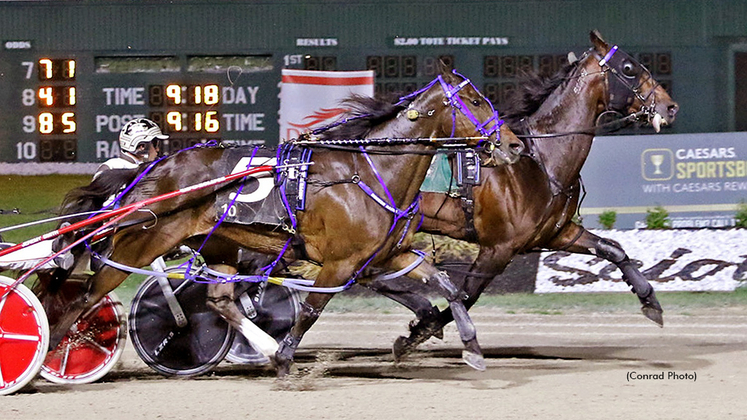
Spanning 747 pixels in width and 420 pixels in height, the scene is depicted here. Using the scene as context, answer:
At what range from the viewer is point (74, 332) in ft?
19.9

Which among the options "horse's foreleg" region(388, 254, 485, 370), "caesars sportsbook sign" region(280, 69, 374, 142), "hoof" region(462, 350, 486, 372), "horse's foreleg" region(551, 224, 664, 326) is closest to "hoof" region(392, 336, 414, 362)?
"horse's foreleg" region(388, 254, 485, 370)

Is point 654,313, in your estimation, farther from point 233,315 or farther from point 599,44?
point 233,315

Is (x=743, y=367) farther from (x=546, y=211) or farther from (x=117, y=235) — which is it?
(x=117, y=235)

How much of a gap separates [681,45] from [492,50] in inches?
69.2

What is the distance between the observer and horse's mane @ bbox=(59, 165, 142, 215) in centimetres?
615

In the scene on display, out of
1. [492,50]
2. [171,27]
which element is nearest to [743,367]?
[492,50]

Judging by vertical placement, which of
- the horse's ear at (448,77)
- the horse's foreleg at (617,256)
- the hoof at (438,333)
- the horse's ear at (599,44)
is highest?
the horse's ear at (599,44)

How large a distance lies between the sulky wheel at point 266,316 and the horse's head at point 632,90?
2.32 metres

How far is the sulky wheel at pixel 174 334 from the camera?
630 centimetres

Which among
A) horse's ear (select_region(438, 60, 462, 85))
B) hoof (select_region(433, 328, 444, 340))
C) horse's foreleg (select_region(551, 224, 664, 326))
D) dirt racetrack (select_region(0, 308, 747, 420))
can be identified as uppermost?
horse's ear (select_region(438, 60, 462, 85))

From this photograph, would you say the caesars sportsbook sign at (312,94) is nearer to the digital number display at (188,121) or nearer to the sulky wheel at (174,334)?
the digital number display at (188,121)

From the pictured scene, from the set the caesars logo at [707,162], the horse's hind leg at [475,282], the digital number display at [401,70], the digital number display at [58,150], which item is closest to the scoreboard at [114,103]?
the digital number display at [58,150]

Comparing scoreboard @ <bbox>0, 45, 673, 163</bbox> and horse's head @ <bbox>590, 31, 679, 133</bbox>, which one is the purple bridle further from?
scoreboard @ <bbox>0, 45, 673, 163</bbox>

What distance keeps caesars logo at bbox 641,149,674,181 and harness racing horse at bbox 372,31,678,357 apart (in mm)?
3341
